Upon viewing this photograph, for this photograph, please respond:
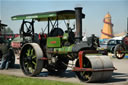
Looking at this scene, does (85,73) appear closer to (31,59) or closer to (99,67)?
(99,67)

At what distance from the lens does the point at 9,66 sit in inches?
603

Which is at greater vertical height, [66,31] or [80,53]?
[66,31]

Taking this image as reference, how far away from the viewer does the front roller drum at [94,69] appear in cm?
920

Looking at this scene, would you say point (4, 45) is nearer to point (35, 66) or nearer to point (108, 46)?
point (35, 66)

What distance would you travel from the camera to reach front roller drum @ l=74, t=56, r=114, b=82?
30.2ft

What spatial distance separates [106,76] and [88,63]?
0.77m

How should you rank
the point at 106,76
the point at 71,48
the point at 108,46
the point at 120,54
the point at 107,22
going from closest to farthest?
the point at 106,76 < the point at 71,48 < the point at 120,54 < the point at 108,46 < the point at 107,22

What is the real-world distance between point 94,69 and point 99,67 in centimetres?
24


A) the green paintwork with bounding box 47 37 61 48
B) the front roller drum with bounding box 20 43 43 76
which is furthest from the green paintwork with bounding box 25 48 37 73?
the green paintwork with bounding box 47 37 61 48

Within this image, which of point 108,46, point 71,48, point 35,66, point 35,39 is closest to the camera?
point 71,48

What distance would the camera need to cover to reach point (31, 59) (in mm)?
11477

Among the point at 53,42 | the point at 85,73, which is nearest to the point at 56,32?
the point at 53,42

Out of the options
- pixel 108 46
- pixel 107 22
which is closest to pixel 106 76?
pixel 108 46

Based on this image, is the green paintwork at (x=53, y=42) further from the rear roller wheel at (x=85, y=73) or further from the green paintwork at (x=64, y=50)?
the rear roller wheel at (x=85, y=73)
